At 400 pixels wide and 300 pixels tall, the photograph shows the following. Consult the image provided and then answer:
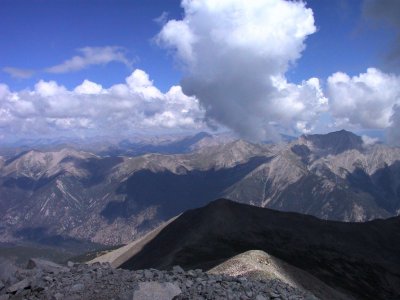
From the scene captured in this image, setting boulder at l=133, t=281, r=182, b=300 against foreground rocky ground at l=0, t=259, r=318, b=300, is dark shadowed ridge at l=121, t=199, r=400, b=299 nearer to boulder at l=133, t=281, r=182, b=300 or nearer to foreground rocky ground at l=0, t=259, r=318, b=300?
foreground rocky ground at l=0, t=259, r=318, b=300

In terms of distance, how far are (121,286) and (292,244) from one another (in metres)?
116

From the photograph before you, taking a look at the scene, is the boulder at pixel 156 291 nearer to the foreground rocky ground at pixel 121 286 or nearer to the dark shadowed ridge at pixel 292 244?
the foreground rocky ground at pixel 121 286

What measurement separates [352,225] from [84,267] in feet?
509

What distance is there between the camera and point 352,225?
178375 millimetres

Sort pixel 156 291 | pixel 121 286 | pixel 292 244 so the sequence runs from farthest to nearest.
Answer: pixel 292 244 < pixel 121 286 < pixel 156 291

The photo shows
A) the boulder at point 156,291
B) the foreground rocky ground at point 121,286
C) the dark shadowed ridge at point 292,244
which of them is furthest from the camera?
the dark shadowed ridge at point 292,244

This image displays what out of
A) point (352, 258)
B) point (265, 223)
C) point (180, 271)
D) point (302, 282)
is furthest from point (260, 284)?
point (265, 223)

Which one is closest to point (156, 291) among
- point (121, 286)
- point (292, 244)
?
point (121, 286)

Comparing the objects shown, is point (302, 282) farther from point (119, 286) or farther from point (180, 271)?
point (119, 286)

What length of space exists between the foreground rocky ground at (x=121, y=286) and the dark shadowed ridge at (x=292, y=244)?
5873cm

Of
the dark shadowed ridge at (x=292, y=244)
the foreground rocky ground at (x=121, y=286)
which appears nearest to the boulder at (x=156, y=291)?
the foreground rocky ground at (x=121, y=286)

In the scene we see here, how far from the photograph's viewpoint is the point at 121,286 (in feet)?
110

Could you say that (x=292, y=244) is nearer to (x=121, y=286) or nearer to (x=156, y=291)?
(x=121, y=286)

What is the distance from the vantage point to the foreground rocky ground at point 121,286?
105ft
